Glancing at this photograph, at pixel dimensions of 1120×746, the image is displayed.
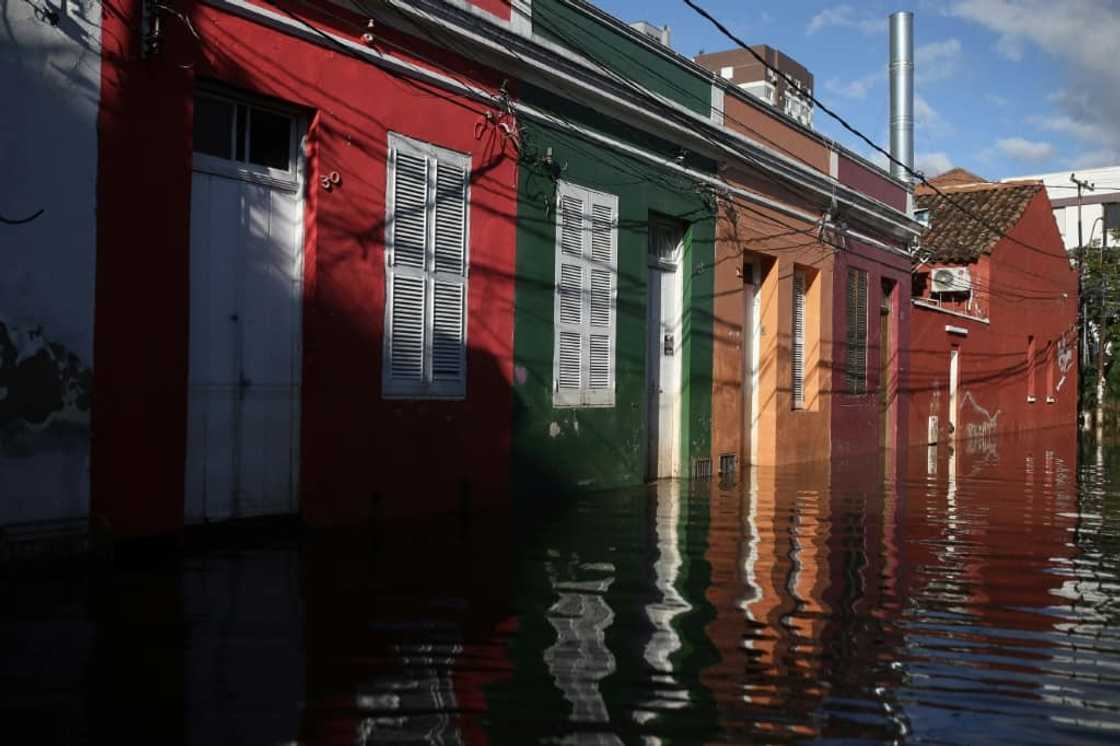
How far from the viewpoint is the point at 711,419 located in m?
14.3

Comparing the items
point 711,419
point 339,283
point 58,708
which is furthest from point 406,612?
point 711,419

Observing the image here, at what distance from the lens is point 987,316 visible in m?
27.1

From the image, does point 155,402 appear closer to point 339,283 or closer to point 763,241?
point 339,283

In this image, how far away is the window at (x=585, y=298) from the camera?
1144 cm

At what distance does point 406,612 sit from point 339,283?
3663 mm

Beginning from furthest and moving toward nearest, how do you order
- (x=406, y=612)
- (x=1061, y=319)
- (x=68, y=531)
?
(x=1061, y=319) < (x=68, y=531) < (x=406, y=612)

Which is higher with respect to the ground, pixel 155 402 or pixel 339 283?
pixel 339 283

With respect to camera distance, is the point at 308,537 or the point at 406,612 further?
the point at 308,537

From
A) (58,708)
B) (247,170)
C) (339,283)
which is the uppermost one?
(247,170)

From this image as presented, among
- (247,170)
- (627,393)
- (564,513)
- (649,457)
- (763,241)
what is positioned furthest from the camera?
(763,241)

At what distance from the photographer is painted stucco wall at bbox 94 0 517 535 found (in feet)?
23.9

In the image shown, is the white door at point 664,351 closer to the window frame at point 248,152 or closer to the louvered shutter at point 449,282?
the louvered shutter at point 449,282

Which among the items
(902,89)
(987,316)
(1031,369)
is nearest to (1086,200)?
(1031,369)

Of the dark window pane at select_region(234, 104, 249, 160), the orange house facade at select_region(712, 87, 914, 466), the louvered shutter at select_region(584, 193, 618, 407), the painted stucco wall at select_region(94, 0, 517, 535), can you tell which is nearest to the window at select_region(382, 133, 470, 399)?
the painted stucco wall at select_region(94, 0, 517, 535)
